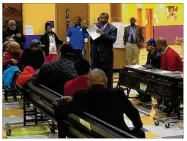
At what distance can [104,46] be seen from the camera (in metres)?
9.32

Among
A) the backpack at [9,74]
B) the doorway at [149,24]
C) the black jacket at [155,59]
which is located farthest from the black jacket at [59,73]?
the doorway at [149,24]

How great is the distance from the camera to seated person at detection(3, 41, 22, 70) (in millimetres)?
9125

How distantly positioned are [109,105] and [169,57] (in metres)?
3.91

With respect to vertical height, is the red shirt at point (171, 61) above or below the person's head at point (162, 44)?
below

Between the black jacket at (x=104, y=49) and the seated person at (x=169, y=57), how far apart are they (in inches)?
55.7

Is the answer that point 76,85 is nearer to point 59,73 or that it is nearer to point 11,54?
point 59,73

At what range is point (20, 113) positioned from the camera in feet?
27.4

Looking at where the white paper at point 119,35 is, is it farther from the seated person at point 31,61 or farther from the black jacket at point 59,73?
the black jacket at point 59,73

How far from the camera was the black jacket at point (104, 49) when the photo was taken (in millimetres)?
9242

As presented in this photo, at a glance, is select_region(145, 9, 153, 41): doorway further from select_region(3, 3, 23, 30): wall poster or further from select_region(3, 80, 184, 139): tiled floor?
select_region(3, 80, 184, 139): tiled floor

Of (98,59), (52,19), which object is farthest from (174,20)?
(98,59)

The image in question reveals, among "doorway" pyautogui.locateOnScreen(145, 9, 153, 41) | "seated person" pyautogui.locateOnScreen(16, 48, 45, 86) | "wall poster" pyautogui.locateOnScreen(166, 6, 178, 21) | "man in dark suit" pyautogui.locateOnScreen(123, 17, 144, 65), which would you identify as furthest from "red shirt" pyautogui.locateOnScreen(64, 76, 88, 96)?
"wall poster" pyautogui.locateOnScreen(166, 6, 178, 21)

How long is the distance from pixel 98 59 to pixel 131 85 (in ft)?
3.25

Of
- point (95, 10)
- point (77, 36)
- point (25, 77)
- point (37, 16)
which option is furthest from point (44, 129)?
point (95, 10)
